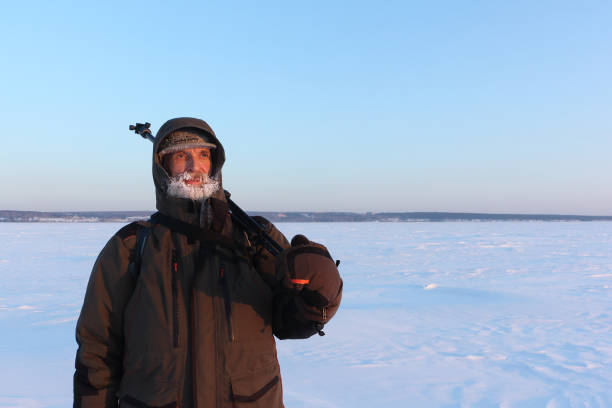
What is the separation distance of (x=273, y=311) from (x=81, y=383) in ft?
2.30

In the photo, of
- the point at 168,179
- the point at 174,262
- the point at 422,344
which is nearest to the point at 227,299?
the point at 174,262

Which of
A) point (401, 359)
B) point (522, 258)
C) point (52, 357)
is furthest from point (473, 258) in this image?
point (52, 357)

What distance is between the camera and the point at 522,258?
13805mm

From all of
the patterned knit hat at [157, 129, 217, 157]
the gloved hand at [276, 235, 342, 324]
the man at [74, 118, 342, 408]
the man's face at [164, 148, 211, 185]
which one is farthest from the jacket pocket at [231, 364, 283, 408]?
the patterned knit hat at [157, 129, 217, 157]

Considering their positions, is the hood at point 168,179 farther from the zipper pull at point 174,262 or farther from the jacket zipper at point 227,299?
the jacket zipper at point 227,299

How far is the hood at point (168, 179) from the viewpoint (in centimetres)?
174

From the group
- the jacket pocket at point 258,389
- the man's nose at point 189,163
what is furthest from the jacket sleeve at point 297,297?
the man's nose at point 189,163

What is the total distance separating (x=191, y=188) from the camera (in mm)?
1754

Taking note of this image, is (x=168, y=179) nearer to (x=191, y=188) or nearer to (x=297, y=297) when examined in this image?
→ (x=191, y=188)

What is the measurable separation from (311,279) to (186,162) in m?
0.74

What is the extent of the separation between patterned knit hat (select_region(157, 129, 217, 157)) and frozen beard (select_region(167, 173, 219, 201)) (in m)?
0.11

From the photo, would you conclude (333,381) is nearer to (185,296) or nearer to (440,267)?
(185,296)

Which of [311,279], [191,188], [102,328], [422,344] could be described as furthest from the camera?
[422,344]

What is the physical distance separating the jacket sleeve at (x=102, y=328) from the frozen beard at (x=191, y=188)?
280mm
